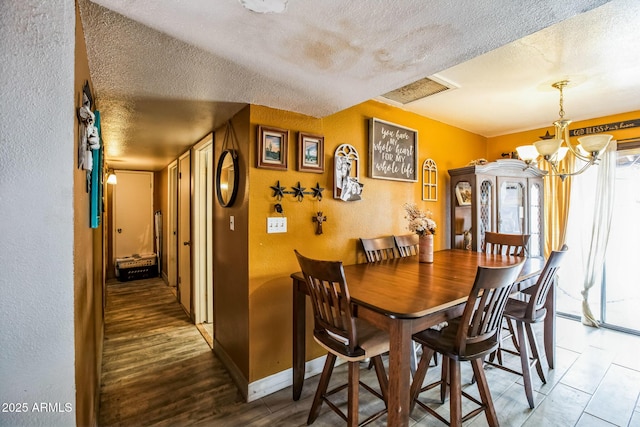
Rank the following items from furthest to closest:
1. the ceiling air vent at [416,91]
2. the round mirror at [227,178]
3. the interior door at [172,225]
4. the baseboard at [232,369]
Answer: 1. the interior door at [172,225]
2. the ceiling air vent at [416,91]
3. the round mirror at [227,178]
4. the baseboard at [232,369]

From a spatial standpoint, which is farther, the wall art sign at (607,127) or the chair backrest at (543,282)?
the wall art sign at (607,127)

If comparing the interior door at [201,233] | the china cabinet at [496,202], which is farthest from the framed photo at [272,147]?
the china cabinet at [496,202]

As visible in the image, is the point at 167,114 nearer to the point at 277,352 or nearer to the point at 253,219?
the point at 253,219

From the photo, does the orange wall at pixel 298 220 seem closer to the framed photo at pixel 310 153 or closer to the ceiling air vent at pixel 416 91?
the framed photo at pixel 310 153

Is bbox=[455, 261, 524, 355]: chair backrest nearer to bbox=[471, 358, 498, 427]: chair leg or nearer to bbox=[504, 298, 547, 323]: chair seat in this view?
bbox=[471, 358, 498, 427]: chair leg

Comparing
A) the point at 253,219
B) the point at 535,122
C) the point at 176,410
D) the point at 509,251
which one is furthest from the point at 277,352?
the point at 535,122

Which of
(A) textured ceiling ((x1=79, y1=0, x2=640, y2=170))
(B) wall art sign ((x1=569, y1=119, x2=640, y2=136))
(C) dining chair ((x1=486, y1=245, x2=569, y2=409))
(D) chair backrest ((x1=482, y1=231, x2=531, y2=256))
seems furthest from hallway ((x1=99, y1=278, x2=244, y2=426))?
(B) wall art sign ((x1=569, y1=119, x2=640, y2=136))

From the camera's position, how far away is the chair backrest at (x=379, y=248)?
2.44 metres

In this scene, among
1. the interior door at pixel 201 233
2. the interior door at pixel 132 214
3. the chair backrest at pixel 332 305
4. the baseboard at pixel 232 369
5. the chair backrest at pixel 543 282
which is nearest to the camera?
the chair backrest at pixel 332 305

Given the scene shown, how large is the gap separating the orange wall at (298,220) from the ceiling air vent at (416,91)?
0.19m

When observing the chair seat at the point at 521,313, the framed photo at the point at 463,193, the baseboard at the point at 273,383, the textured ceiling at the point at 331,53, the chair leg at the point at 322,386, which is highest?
the textured ceiling at the point at 331,53

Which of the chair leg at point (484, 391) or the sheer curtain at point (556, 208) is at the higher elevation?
the sheer curtain at point (556, 208)

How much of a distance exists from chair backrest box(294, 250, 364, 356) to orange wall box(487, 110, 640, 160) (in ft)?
11.6

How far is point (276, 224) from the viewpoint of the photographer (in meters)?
2.09
